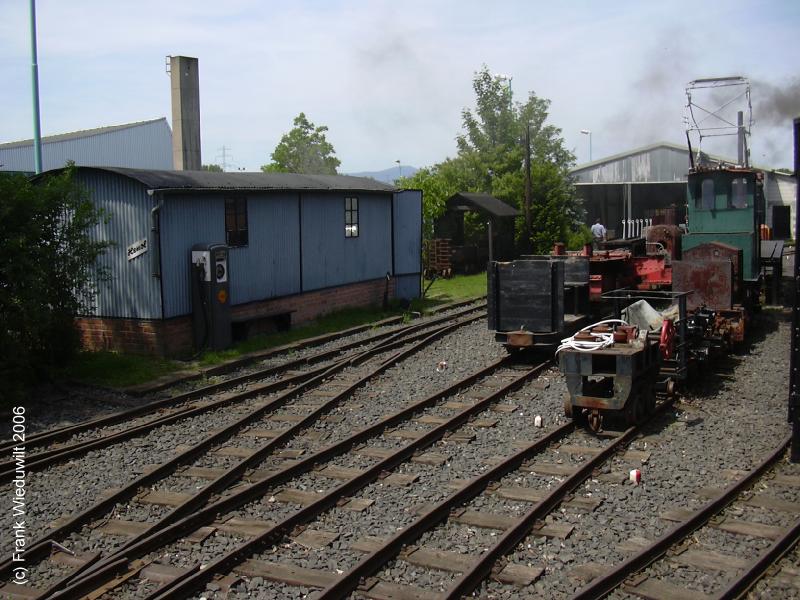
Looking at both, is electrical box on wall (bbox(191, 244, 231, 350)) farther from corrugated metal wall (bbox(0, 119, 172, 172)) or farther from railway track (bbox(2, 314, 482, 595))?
corrugated metal wall (bbox(0, 119, 172, 172))

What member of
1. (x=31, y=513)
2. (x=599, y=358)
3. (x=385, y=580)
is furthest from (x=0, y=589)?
(x=599, y=358)

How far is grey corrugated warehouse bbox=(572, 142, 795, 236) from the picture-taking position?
41.0 meters

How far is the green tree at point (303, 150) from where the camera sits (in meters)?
51.8

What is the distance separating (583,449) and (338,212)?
11421 millimetres

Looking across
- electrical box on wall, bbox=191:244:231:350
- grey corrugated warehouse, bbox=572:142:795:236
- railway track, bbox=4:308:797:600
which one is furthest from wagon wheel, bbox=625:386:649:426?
grey corrugated warehouse, bbox=572:142:795:236

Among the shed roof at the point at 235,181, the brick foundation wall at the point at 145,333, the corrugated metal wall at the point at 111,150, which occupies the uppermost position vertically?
the corrugated metal wall at the point at 111,150

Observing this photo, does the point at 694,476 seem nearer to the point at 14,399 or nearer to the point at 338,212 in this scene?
the point at 14,399

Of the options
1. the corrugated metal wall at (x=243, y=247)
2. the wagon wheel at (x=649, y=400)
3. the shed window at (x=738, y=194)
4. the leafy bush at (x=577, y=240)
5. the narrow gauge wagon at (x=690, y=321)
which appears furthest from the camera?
the leafy bush at (x=577, y=240)

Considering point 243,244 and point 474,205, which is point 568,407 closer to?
point 243,244

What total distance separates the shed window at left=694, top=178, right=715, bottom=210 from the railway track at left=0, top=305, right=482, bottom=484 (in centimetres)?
731

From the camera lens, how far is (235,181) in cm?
1594

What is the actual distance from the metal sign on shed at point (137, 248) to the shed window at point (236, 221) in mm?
1943

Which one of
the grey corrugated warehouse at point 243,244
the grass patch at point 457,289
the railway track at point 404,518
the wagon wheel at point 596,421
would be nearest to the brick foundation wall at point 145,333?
the grey corrugated warehouse at point 243,244

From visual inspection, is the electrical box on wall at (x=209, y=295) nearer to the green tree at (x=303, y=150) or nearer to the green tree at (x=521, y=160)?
the green tree at (x=521, y=160)
